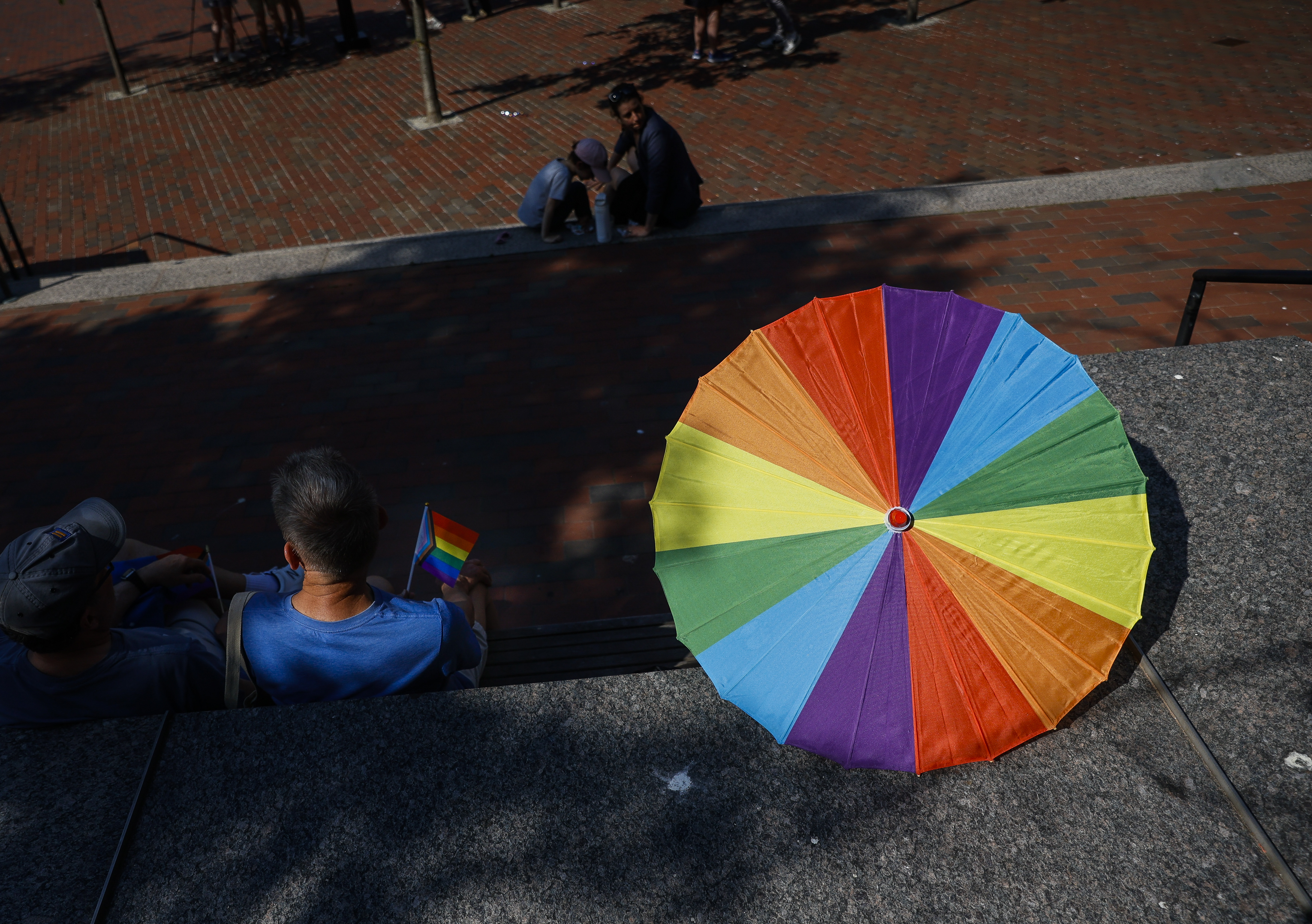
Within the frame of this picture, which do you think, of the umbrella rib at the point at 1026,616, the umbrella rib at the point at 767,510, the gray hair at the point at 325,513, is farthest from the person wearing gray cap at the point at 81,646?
the umbrella rib at the point at 1026,616

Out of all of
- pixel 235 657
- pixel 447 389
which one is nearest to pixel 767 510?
pixel 235 657

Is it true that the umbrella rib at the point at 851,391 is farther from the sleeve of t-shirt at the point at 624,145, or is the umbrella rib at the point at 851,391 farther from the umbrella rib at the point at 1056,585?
the sleeve of t-shirt at the point at 624,145

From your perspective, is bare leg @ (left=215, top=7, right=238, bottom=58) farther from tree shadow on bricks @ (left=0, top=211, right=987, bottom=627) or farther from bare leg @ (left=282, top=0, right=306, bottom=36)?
tree shadow on bricks @ (left=0, top=211, right=987, bottom=627)

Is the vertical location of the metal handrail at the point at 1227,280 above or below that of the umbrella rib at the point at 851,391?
below

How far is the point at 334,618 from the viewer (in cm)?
259

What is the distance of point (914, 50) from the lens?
1182cm

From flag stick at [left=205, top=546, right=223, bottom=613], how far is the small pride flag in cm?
64

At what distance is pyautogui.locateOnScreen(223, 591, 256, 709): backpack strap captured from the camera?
2.55 meters

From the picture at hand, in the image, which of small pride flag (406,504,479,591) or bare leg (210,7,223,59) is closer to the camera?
small pride flag (406,504,479,591)

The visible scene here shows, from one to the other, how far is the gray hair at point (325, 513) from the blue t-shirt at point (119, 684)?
497 mm

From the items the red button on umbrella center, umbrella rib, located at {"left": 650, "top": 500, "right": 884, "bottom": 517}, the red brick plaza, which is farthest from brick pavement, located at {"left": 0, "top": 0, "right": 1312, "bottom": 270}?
the red button on umbrella center

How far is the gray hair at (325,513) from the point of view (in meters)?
2.47

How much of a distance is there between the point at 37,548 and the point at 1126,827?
9.32 ft

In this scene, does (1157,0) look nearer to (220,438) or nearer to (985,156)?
(985,156)
